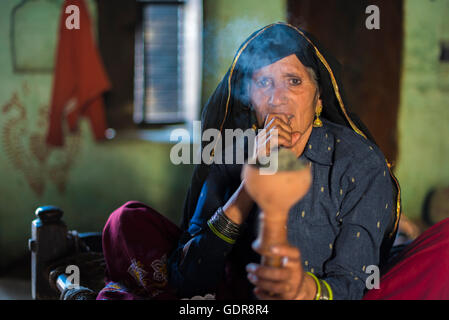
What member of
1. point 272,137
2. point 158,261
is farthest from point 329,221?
A: point 158,261

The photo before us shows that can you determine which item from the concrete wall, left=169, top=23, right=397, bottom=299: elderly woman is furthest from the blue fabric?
the concrete wall

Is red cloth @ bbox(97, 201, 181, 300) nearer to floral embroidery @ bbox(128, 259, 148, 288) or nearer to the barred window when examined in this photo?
floral embroidery @ bbox(128, 259, 148, 288)

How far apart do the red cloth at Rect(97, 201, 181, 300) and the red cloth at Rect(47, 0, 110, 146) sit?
211cm

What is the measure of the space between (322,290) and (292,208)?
0.46 metres

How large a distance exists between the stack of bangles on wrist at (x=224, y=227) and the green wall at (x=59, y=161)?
2106 mm

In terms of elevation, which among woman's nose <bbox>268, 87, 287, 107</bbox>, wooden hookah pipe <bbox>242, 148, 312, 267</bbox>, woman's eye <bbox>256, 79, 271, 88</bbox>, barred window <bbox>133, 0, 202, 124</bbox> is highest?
barred window <bbox>133, 0, 202, 124</bbox>

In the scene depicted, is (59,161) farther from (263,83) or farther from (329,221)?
(329,221)

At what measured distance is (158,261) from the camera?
6.45 feet

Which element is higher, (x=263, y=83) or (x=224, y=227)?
(x=263, y=83)

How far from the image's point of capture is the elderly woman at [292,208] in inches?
61.9

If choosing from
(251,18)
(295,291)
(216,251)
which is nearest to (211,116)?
(216,251)

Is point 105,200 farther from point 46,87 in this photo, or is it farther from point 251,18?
point 251,18

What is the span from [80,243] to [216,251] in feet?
3.27

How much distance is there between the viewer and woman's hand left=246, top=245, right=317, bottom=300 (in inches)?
43.9
